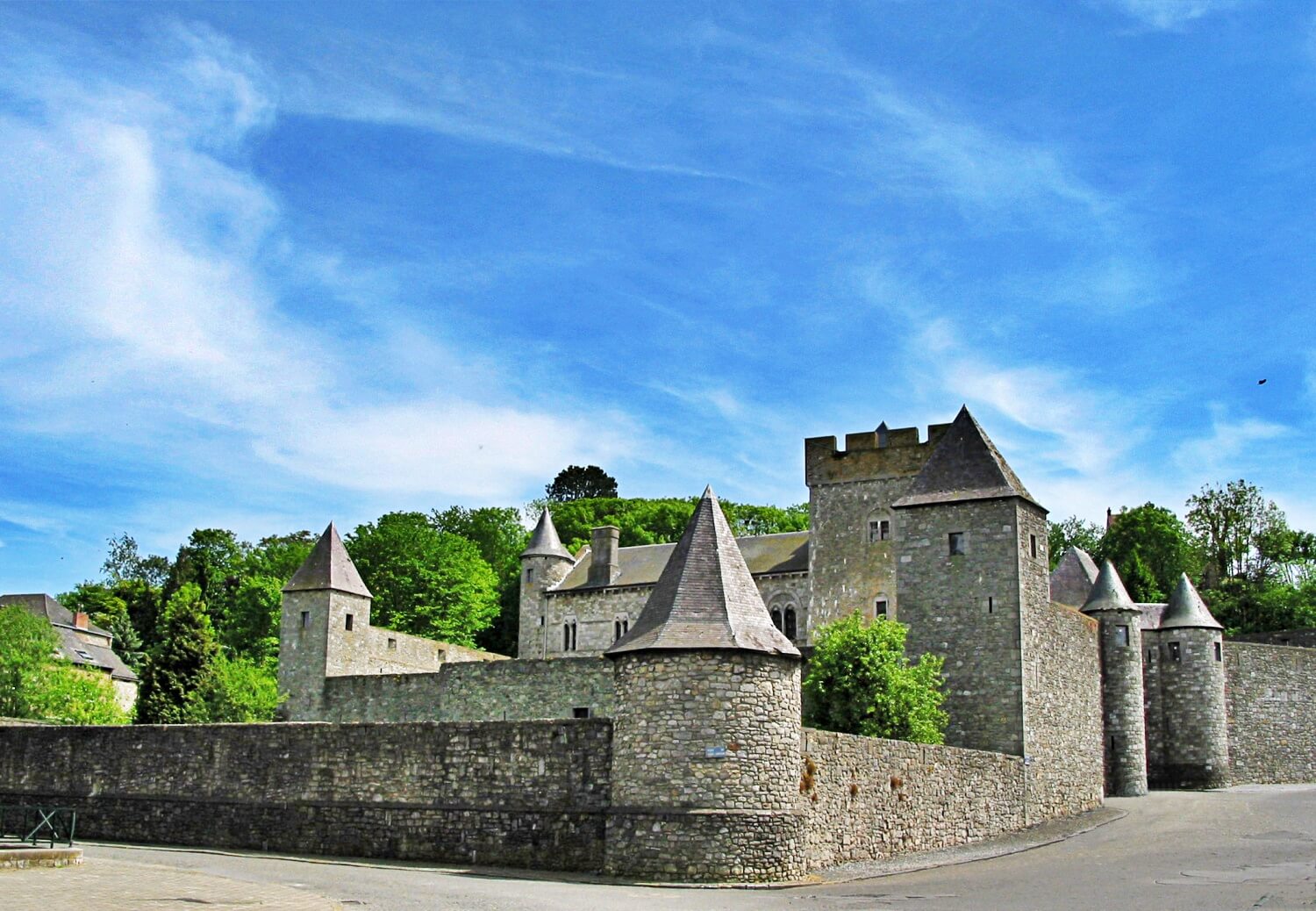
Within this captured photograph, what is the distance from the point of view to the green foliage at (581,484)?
9600cm

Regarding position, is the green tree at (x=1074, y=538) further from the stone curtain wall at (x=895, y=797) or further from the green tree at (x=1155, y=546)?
the stone curtain wall at (x=895, y=797)

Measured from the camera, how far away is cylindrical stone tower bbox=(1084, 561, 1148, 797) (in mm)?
35625

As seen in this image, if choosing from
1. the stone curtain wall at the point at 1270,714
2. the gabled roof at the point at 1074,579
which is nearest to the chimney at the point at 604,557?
the gabled roof at the point at 1074,579

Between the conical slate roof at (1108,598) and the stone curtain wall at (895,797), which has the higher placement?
the conical slate roof at (1108,598)

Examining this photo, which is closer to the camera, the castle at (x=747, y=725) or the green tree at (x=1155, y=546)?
the castle at (x=747, y=725)

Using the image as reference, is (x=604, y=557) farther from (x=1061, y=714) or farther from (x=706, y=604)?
(x=706, y=604)

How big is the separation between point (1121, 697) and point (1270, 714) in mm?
9007

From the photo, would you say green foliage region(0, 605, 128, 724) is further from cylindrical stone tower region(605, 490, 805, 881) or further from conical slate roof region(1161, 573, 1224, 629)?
conical slate roof region(1161, 573, 1224, 629)

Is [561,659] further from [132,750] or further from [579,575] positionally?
[579,575]

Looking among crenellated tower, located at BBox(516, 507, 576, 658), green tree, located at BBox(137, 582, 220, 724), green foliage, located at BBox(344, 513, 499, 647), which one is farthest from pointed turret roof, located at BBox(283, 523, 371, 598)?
green foliage, located at BBox(344, 513, 499, 647)

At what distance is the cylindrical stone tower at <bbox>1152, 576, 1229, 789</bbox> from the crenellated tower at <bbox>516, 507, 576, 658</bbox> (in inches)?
1000

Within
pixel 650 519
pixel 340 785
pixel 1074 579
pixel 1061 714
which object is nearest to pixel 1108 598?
pixel 1074 579

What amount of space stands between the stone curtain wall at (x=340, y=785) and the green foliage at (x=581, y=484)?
6737cm

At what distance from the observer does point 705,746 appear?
19.6 metres
